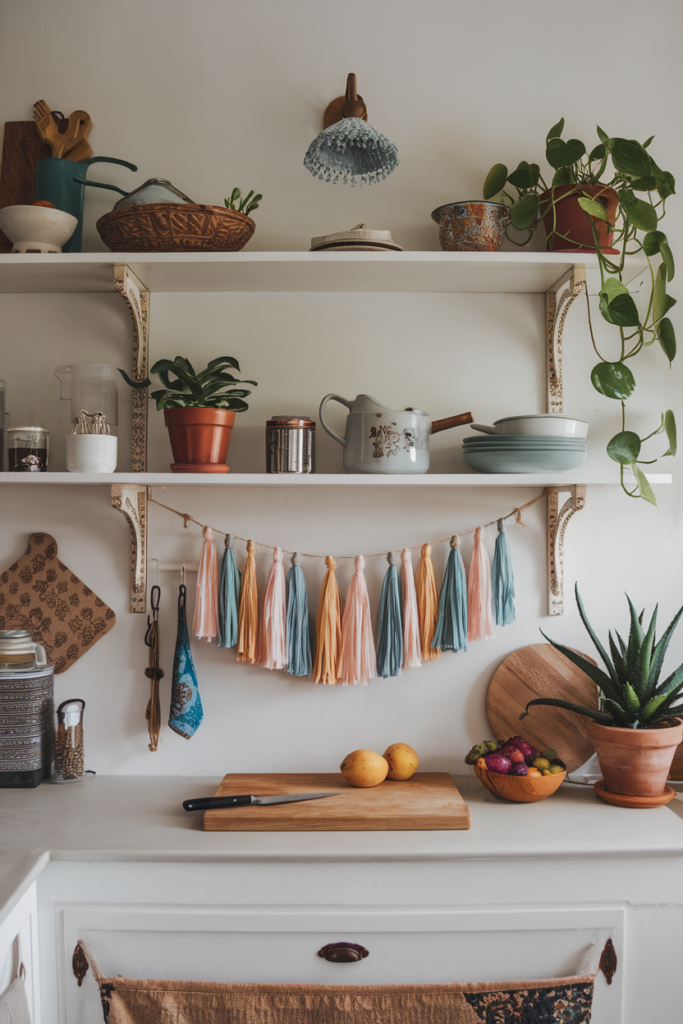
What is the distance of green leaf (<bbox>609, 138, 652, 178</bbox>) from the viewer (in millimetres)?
1491

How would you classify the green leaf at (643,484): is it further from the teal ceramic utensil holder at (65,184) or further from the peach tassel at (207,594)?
the teal ceramic utensil holder at (65,184)

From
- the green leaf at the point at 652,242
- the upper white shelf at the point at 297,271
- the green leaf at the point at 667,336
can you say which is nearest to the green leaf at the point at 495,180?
the upper white shelf at the point at 297,271

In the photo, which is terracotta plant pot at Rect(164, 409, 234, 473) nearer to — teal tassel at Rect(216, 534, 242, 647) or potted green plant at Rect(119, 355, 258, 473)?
potted green plant at Rect(119, 355, 258, 473)

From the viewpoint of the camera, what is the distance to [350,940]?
1353mm

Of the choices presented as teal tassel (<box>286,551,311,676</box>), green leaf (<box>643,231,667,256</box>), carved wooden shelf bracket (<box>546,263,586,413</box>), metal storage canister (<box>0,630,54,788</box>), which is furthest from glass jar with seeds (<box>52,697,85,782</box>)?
green leaf (<box>643,231,667,256</box>)

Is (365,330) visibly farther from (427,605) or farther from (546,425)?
(427,605)

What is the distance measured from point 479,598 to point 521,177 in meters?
0.96

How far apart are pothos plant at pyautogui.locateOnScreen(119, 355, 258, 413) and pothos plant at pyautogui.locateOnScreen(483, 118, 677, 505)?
72cm

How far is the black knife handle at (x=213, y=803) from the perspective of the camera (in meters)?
1.45

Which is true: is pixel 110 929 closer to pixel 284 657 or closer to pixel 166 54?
pixel 284 657

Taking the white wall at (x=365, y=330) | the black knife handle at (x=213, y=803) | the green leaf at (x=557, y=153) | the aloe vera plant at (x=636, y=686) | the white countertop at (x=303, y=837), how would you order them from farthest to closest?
the white wall at (x=365, y=330)
the green leaf at (x=557, y=153)
the aloe vera plant at (x=636, y=686)
the black knife handle at (x=213, y=803)
the white countertop at (x=303, y=837)

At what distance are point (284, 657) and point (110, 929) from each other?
2.04 feet

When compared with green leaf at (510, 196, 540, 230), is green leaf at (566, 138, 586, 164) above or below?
above

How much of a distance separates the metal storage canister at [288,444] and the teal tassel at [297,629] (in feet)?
0.84
